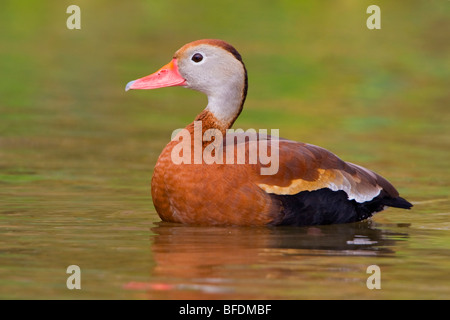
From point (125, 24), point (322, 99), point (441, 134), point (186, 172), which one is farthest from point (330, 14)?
point (186, 172)

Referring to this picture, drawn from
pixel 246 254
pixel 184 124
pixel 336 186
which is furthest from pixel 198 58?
pixel 184 124

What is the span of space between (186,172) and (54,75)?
379 inches

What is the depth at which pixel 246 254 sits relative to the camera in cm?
826

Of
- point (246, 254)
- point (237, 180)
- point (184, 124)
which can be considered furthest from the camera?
point (184, 124)

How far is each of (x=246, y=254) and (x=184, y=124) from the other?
21.1 ft

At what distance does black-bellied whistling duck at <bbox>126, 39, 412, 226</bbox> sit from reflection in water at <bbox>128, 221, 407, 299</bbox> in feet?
0.42

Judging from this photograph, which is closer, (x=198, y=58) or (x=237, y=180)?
(x=237, y=180)

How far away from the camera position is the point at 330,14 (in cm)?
2716

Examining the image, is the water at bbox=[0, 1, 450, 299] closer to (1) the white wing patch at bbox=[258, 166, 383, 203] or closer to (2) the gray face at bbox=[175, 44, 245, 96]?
(1) the white wing patch at bbox=[258, 166, 383, 203]

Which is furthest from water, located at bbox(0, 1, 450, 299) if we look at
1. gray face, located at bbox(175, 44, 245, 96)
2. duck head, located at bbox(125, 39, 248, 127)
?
gray face, located at bbox(175, 44, 245, 96)

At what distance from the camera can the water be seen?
25.1 feet

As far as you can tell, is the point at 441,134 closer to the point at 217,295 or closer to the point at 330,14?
the point at 217,295

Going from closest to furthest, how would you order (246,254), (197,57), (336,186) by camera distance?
(246,254), (336,186), (197,57)

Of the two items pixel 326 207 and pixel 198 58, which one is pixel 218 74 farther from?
pixel 326 207
